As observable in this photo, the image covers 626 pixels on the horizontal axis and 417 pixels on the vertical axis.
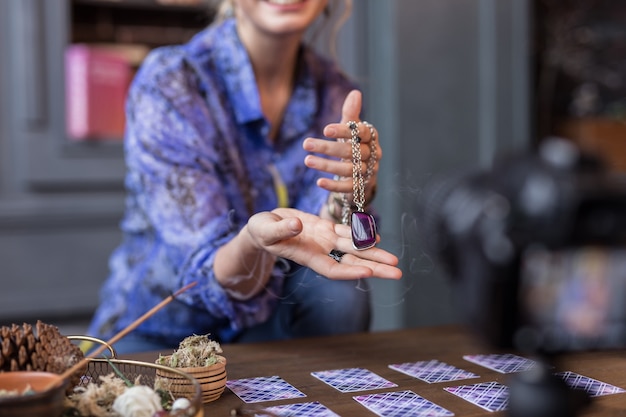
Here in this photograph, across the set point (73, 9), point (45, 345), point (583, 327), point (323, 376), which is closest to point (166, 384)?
point (45, 345)

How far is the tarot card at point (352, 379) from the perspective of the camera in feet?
2.90

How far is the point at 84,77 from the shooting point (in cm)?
253

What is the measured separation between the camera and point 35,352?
72cm

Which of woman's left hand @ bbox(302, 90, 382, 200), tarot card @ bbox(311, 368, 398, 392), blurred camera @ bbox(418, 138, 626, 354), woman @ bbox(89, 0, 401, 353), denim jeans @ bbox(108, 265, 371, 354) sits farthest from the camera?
denim jeans @ bbox(108, 265, 371, 354)

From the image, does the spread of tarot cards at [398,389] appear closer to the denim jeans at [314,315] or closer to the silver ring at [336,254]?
the silver ring at [336,254]

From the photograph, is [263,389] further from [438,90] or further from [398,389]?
[438,90]

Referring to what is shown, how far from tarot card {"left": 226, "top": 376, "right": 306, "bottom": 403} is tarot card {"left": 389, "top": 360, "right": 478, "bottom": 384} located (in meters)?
0.17

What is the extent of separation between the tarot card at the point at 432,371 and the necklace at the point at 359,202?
18cm

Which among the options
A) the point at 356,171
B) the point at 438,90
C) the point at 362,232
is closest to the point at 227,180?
the point at 356,171

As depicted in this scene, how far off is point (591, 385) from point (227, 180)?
80cm

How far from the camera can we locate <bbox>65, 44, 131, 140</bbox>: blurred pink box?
2.53m

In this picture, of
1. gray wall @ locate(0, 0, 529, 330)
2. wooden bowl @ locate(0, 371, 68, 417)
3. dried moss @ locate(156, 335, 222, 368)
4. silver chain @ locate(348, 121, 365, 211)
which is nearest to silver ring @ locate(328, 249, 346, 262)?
silver chain @ locate(348, 121, 365, 211)

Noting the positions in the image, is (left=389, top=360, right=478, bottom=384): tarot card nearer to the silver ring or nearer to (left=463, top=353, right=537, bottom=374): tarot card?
(left=463, top=353, right=537, bottom=374): tarot card

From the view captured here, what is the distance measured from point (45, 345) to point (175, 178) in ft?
2.17
